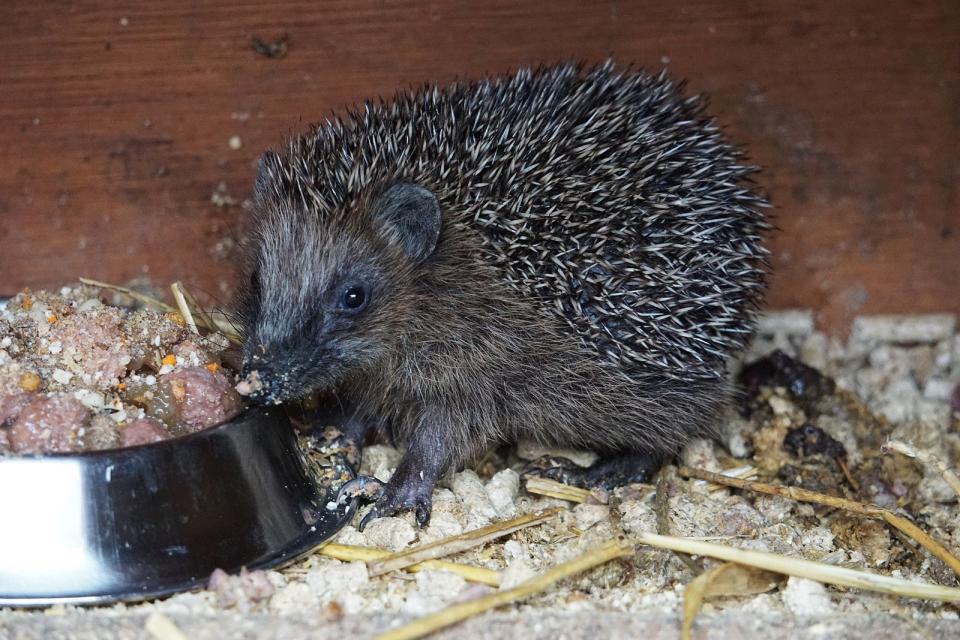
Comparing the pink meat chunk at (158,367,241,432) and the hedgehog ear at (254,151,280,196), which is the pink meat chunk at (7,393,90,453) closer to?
the pink meat chunk at (158,367,241,432)

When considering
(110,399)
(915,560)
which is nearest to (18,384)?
(110,399)

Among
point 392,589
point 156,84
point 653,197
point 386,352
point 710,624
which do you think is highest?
point 156,84

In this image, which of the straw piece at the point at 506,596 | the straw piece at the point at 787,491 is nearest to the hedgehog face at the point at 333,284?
the straw piece at the point at 506,596

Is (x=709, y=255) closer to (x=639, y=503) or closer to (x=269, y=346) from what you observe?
(x=639, y=503)

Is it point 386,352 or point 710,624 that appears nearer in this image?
point 710,624

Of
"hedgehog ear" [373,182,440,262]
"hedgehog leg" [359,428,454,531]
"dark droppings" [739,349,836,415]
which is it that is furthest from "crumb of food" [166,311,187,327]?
"dark droppings" [739,349,836,415]

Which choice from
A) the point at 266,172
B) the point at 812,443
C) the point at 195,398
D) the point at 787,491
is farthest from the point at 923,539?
the point at 266,172
